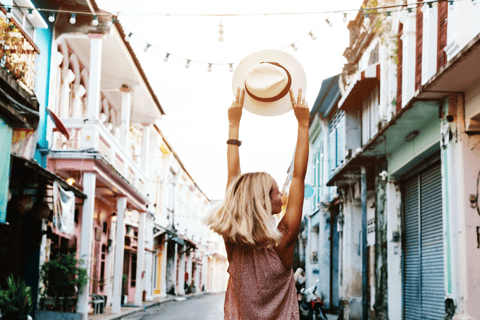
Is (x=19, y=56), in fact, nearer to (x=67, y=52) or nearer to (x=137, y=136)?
(x=67, y=52)

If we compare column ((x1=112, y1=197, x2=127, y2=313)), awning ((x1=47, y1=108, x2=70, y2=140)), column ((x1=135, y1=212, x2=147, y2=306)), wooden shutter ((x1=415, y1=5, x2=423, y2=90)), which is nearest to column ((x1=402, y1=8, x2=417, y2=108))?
wooden shutter ((x1=415, y1=5, x2=423, y2=90))

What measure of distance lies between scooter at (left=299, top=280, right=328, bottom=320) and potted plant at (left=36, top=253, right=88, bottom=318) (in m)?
4.78

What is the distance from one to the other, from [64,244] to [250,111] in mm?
15088

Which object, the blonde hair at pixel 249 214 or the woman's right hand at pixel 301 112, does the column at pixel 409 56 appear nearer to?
the woman's right hand at pixel 301 112

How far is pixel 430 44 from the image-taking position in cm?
1010

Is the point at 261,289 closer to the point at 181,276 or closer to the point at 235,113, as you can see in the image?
the point at 235,113

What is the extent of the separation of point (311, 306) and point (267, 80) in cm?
1157

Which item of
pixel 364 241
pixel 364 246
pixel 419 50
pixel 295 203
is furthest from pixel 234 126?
pixel 364 246

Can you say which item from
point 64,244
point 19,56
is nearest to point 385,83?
point 19,56

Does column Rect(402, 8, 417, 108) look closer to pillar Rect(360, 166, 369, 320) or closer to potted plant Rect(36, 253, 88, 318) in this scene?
pillar Rect(360, 166, 369, 320)

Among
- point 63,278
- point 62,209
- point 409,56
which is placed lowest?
point 63,278

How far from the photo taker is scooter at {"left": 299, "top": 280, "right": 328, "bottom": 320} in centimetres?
1362

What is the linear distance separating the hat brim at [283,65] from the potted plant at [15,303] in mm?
8620

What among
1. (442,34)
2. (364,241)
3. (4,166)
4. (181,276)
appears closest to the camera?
(4,166)
